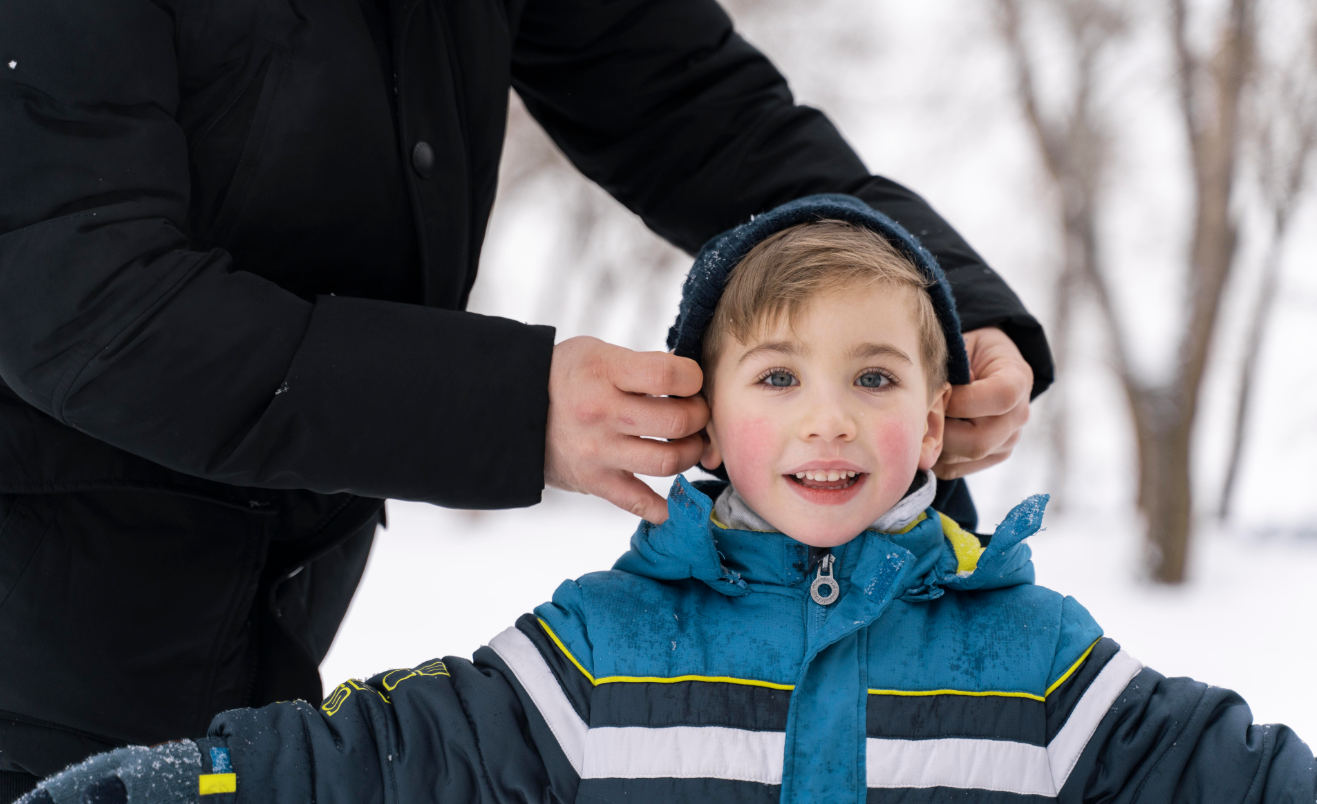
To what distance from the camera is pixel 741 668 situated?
1229 mm

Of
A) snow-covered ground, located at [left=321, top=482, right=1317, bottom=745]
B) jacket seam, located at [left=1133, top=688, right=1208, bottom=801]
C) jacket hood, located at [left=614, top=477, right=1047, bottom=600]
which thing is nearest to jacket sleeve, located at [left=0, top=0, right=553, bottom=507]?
jacket hood, located at [left=614, top=477, right=1047, bottom=600]

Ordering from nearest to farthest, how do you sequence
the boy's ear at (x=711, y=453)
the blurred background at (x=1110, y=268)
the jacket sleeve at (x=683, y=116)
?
the boy's ear at (x=711, y=453)
the jacket sleeve at (x=683, y=116)
the blurred background at (x=1110, y=268)

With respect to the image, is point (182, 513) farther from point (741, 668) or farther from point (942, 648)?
point (942, 648)

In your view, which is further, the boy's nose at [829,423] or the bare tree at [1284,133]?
the bare tree at [1284,133]

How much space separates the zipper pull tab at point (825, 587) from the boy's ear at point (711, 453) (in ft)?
0.73

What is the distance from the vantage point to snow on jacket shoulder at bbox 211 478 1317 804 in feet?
3.72

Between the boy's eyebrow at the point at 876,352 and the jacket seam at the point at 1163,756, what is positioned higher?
the boy's eyebrow at the point at 876,352

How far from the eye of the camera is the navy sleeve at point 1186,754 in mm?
1121

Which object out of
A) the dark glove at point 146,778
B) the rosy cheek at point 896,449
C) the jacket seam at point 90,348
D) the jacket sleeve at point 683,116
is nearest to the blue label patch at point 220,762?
the dark glove at point 146,778

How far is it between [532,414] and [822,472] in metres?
0.40

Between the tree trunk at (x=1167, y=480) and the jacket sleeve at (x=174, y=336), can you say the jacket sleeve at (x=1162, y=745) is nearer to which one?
the jacket sleeve at (x=174, y=336)

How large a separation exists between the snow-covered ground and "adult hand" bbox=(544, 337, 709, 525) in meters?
2.36

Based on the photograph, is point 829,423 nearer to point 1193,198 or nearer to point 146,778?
point 146,778

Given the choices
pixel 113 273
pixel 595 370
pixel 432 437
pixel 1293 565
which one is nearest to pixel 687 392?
pixel 595 370
